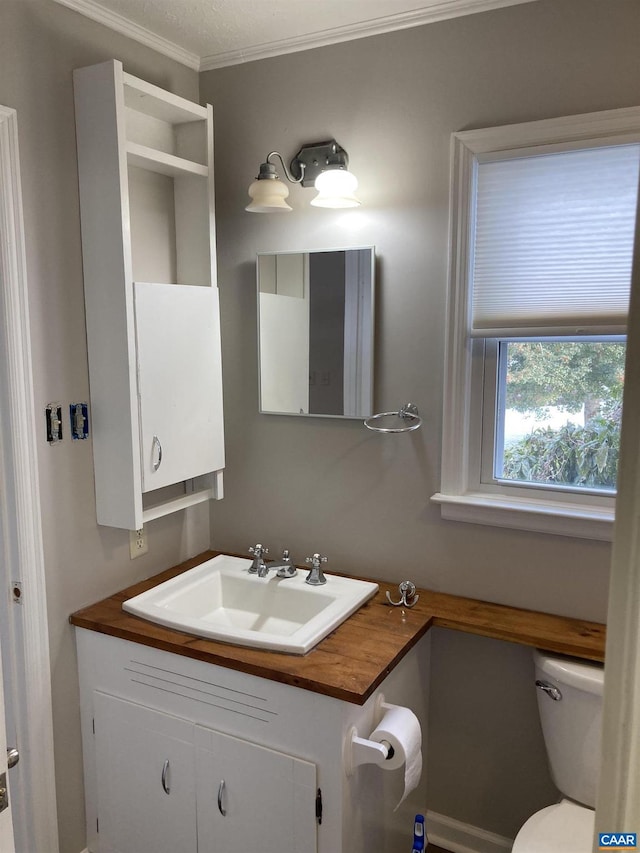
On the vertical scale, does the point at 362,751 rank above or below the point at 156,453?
below

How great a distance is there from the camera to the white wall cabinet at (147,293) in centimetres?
187

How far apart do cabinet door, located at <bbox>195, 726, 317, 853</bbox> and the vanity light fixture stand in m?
1.49

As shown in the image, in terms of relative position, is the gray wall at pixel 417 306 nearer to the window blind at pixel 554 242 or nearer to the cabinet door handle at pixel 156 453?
the window blind at pixel 554 242

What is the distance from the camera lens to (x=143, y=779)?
1.92m

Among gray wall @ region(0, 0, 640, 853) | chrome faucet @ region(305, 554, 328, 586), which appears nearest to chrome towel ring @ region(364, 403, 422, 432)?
gray wall @ region(0, 0, 640, 853)

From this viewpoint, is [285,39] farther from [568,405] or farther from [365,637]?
[365,637]

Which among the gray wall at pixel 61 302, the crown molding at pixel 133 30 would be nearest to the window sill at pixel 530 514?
the gray wall at pixel 61 302

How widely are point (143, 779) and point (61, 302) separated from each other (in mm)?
1382

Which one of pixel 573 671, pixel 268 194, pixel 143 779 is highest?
pixel 268 194

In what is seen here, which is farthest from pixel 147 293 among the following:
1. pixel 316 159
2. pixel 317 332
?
pixel 316 159

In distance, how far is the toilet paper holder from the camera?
160 cm

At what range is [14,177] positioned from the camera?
1.72 metres

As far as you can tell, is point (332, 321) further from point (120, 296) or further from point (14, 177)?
point (14, 177)

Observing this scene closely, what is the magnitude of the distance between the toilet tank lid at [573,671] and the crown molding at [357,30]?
176cm
